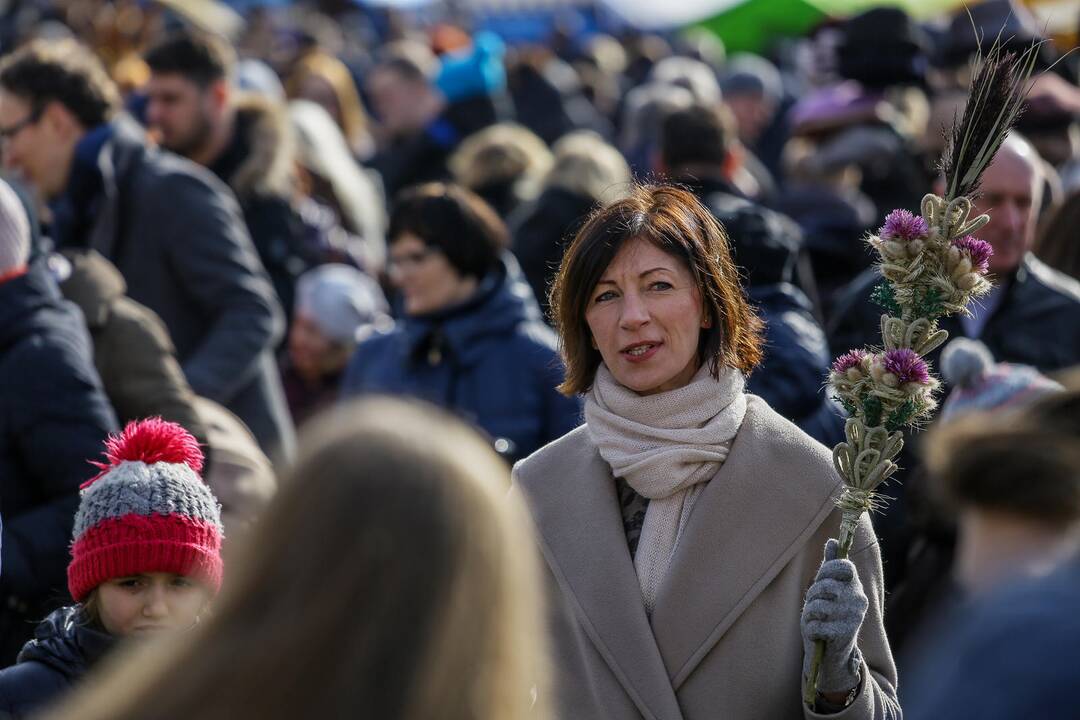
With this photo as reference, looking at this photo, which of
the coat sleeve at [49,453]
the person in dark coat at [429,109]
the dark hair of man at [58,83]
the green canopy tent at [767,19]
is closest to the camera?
the coat sleeve at [49,453]

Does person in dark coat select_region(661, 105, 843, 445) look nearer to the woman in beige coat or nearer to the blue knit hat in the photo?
the woman in beige coat

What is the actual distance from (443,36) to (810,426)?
1124cm

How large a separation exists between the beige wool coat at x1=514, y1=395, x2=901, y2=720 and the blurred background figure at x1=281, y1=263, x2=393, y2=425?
12.6 feet

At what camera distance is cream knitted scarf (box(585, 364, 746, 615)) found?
11.9 ft

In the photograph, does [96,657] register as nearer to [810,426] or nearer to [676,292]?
[676,292]

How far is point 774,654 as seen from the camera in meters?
3.48

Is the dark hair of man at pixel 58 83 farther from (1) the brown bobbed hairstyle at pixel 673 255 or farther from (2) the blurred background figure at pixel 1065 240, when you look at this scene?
(2) the blurred background figure at pixel 1065 240

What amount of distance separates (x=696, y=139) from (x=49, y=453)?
117 inches

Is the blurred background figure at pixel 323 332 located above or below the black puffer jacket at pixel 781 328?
below

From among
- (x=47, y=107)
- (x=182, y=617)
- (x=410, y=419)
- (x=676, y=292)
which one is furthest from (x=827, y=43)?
(x=410, y=419)

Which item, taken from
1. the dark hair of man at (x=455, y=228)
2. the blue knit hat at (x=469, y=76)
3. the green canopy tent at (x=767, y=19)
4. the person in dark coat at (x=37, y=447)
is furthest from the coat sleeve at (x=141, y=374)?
the green canopy tent at (x=767, y=19)

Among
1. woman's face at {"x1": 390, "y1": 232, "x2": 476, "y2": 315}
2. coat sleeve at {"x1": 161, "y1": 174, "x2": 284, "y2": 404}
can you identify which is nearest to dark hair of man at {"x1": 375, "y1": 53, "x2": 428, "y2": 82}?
coat sleeve at {"x1": 161, "y1": 174, "x2": 284, "y2": 404}

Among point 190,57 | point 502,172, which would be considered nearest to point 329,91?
point 502,172

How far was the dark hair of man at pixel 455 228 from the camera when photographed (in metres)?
5.95
